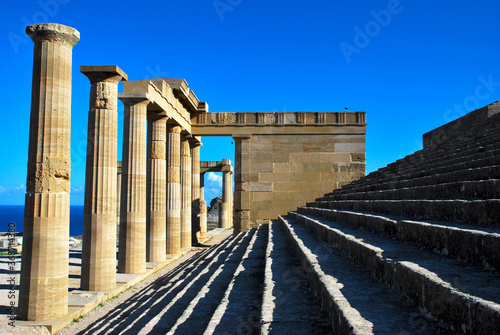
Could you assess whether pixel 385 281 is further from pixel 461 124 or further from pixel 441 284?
pixel 461 124

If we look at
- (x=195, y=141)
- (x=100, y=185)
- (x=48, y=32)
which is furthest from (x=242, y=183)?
(x=48, y=32)

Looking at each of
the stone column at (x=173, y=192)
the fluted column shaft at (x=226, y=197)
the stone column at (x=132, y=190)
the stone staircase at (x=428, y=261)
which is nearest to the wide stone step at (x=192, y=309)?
the stone staircase at (x=428, y=261)

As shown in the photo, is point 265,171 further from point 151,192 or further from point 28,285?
point 28,285

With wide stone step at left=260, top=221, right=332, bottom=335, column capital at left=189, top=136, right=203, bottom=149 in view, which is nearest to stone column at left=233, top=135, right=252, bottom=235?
column capital at left=189, top=136, right=203, bottom=149

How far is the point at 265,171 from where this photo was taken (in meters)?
18.9

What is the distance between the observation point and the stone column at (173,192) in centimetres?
1728

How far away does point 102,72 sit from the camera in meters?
10.7

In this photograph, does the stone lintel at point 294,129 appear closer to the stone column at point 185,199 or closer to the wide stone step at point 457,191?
the stone column at point 185,199

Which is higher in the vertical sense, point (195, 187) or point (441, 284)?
point (195, 187)

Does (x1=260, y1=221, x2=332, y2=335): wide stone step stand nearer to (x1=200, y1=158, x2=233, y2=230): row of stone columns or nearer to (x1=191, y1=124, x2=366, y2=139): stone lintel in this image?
(x1=191, y1=124, x2=366, y2=139): stone lintel

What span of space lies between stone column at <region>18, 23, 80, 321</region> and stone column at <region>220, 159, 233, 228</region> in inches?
1038

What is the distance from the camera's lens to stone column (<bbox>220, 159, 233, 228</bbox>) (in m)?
35.0

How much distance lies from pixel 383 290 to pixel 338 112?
52.5ft

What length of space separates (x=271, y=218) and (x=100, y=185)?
9.23 metres
